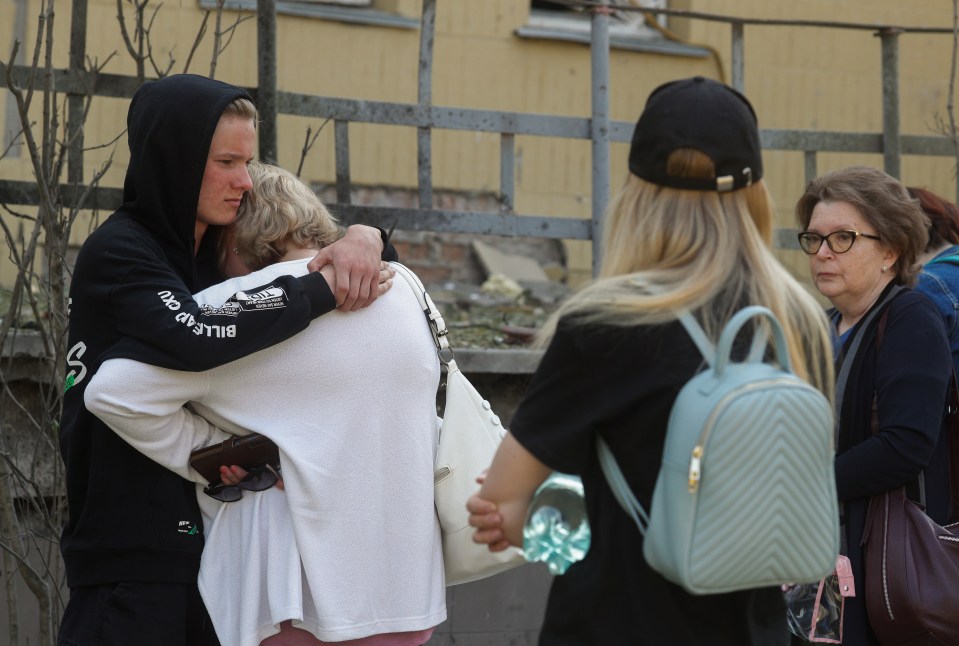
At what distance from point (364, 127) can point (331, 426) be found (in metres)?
5.05

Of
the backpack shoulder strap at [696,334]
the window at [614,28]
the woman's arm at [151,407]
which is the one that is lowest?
the woman's arm at [151,407]

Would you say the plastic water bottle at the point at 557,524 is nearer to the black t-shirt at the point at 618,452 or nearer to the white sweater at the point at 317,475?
the black t-shirt at the point at 618,452

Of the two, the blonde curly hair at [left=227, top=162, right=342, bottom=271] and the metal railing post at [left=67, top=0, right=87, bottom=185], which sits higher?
the metal railing post at [left=67, top=0, right=87, bottom=185]

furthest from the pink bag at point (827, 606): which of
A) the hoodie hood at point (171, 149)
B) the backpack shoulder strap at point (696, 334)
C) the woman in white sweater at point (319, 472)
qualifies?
the hoodie hood at point (171, 149)

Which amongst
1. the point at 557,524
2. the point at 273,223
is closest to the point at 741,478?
the point at 557,524

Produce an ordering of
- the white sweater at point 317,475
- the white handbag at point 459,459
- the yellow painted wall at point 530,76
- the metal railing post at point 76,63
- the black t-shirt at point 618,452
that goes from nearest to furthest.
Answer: the black t-shirt at point 618,452 < the white sweater at point 317,475 < the white handbag at point 459,459 < the metal railing post at point 76,63 < the yellow painted wall at point 530,76

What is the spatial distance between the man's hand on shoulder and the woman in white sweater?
0.03 m

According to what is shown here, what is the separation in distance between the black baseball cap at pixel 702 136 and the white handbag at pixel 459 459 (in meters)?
0.76

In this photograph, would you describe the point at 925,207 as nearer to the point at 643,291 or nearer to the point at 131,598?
the point at 643,291

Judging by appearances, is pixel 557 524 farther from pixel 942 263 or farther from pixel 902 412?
pixel 942 263

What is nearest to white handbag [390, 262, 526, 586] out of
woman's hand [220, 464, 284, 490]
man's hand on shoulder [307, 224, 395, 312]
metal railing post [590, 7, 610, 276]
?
man's hand on shoulder [307, 224, 395, 312]

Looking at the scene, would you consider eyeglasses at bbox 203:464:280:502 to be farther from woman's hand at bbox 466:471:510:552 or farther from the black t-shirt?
the black t-shirt

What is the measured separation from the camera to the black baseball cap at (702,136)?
1998mm

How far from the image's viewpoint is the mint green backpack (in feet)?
6.00
